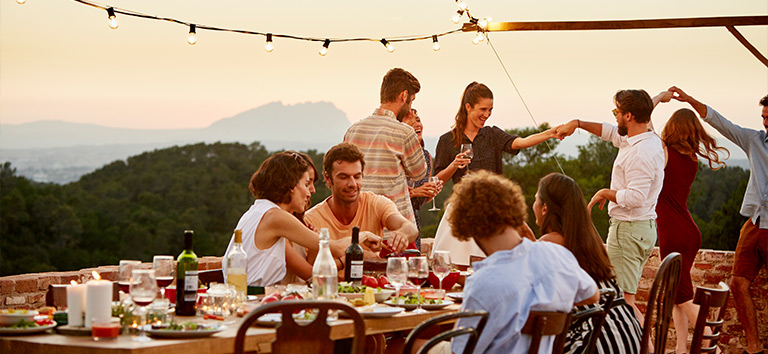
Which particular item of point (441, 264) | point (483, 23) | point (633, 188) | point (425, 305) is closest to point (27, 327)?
point (425, 305)

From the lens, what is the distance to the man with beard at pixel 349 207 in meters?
4.30

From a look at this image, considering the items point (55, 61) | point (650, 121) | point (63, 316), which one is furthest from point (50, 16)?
point (63, 316)

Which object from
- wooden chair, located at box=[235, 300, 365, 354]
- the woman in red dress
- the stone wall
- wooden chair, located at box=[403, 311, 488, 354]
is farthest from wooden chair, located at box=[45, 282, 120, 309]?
the woman in red dress

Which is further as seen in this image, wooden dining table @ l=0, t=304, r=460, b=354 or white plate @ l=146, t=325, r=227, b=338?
white plate @ l=146, t=325, r=227, b=338

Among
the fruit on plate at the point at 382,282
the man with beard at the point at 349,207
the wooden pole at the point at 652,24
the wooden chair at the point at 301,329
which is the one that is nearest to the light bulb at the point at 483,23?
the wooden pole at the point at 652,24

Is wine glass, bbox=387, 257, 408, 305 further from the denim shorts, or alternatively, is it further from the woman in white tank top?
the denim shorts

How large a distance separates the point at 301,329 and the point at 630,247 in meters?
3.16

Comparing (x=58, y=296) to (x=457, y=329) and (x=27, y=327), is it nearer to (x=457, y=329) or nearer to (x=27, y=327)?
(x=27, y=327)

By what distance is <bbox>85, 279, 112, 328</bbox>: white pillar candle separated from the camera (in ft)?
8.41

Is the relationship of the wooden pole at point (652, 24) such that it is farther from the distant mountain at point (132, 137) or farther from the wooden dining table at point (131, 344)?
the distant mountain at point (132, 137)

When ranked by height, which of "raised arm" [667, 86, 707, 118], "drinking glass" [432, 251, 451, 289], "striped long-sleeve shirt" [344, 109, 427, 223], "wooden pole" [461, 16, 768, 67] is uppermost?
"wooden pole" [461, 16, 768, 67]

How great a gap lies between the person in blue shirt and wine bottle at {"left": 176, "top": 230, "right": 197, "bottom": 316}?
0.84 m

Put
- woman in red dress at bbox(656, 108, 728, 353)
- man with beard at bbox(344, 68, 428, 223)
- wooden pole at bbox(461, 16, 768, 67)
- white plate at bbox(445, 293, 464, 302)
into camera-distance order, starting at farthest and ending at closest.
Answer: wooden pole at bbox(461, 16, 768, 67) → woman in red dress at bbox(656, 108, 728, 353) → man with beard at bbox(344, 68, 428, 223) → white plate at bbox(445, 293, 464, 302)

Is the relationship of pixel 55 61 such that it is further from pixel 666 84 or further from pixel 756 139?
pixel 756 139
